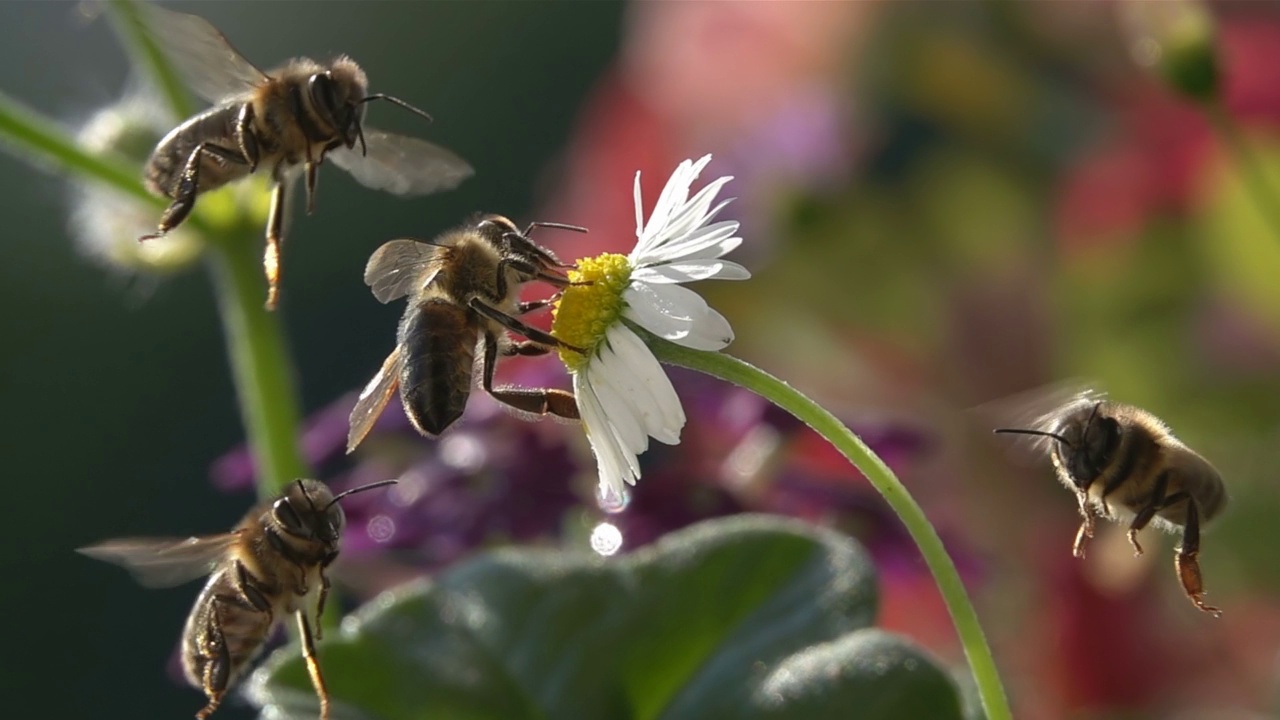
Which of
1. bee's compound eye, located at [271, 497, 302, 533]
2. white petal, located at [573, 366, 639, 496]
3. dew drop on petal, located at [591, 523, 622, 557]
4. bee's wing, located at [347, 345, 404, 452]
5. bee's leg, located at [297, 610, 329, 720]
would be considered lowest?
dew drop on petal, located at [591, 523, 622, 557]

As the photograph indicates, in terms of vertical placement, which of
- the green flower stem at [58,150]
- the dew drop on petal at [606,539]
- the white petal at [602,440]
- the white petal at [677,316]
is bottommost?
the dew drop on petal at [606,539]

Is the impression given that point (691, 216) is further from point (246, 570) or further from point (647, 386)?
point (246, 570)

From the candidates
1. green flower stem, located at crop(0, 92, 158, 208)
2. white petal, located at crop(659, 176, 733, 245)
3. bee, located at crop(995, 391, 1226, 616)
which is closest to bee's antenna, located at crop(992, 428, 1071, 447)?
bee, located at crop(995, 391, 1226, 616)

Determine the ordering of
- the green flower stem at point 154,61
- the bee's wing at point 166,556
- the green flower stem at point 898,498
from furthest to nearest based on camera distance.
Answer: the green flower stem at point 154,61
the bee's wing at point 166,556
the green flower stem at point 898,498

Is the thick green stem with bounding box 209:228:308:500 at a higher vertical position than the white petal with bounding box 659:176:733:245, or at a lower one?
lower

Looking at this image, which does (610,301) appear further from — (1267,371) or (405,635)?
(1267,371)

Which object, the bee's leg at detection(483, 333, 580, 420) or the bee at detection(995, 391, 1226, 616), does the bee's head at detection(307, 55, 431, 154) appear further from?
the bee at detection(995, 391, 1226, 616)

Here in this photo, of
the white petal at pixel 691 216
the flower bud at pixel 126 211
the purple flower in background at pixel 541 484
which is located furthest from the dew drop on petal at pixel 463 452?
the white petal at pixel 691 216

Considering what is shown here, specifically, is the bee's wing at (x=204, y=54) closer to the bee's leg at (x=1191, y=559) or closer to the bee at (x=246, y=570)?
the bee at (x=246, y=570)
